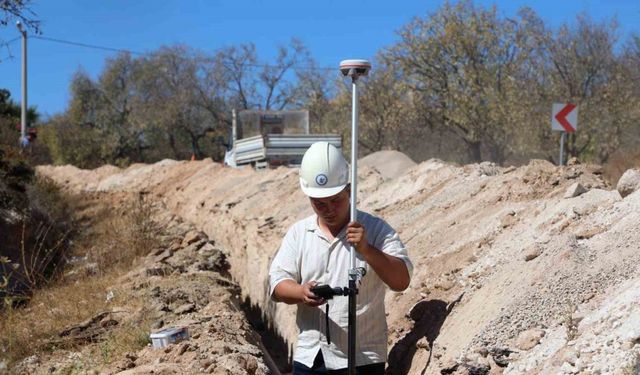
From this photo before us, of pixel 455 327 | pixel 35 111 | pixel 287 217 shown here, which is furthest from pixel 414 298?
pixel 35 111

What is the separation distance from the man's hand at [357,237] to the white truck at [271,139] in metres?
16.2

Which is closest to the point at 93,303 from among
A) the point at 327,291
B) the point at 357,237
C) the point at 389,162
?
the point at 327,291

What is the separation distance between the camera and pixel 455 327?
4.43 m

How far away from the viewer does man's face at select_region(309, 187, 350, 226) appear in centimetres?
388

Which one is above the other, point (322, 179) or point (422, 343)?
point (322, 179)

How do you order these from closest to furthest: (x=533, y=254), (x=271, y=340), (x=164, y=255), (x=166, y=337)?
(x=533, y=254), (x=166, y=337), (x=271, y=340), (x=164, y=255)

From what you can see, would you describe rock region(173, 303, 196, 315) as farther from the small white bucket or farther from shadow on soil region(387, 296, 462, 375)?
shadow on soil region(387, 296, 462, 375)

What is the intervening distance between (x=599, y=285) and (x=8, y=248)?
31.4 feet

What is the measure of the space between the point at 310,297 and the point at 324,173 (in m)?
0.63

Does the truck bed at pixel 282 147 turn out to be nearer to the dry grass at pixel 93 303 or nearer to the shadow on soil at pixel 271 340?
the dry grass at pixel 93 303

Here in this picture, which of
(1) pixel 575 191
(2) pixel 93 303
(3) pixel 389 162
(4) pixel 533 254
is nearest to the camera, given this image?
(4) pixel 533 254

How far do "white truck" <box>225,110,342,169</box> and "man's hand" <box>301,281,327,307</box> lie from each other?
53.1 ft

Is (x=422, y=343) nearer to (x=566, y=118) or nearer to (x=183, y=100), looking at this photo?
(x=566, y=118)

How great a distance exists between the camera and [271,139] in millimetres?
22172
